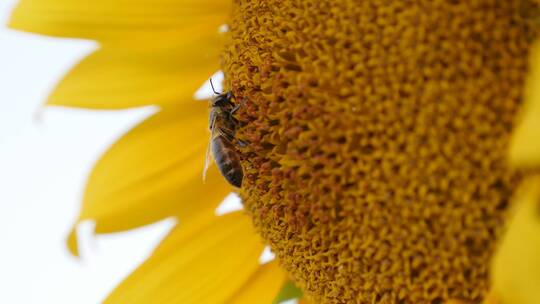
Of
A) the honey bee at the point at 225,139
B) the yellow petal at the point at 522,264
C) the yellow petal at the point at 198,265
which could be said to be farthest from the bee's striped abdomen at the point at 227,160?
the yellow petal at the point at 522,264

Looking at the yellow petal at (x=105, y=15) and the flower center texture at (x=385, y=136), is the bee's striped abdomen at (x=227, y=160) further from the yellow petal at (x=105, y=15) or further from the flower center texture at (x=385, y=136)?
the yellow petal at (x=105, y=15)

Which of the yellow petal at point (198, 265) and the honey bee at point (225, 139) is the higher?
the honey bee at point (225, 139)

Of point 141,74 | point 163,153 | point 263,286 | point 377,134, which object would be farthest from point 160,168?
point 377,134

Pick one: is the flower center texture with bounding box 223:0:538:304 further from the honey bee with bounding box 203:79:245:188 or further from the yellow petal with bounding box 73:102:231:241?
the yellow petal with bounding box 73:102:231:241

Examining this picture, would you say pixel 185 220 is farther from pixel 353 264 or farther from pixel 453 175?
pixel 453 175

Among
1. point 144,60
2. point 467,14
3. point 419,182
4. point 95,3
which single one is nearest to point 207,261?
point 144,60
